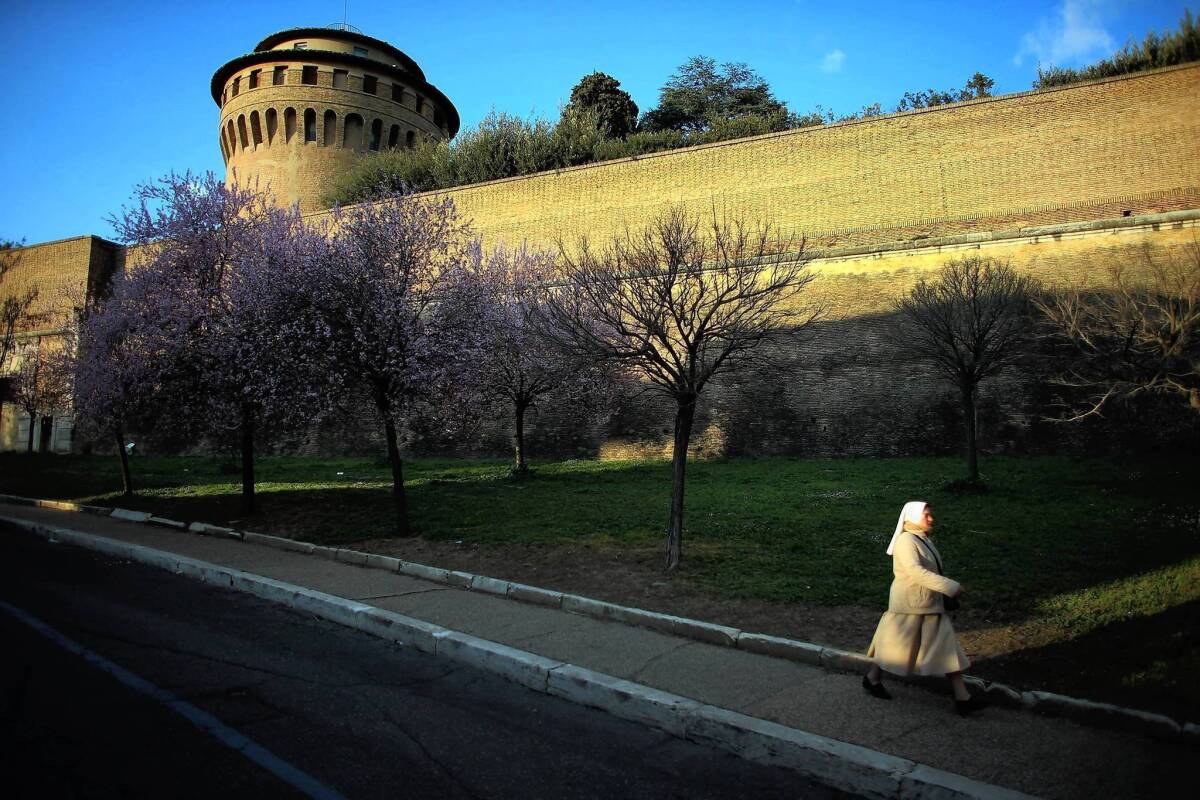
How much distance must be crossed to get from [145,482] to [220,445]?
6818mm

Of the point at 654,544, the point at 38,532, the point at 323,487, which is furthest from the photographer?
the point at 323,487

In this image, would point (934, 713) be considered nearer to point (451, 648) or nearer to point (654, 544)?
point (451, 648)

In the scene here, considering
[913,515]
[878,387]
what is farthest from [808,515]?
[878,387]

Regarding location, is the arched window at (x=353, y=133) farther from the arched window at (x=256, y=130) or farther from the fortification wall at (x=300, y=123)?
the arched window at (x=256, y=130)

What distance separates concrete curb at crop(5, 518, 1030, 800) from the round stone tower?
30849 mm

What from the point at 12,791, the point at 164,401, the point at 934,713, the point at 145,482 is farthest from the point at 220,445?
the point at 934,713

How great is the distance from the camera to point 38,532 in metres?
12.3

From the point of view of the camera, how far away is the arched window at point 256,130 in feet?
112

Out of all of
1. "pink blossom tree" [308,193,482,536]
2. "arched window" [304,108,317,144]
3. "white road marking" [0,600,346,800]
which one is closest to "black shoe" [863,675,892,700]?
"white road marking" [0,600,346,800]

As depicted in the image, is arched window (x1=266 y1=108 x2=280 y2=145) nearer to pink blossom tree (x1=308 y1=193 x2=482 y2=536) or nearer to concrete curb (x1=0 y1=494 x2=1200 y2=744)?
pink blossom tree (x1=308 y1=193 x2=482 y2=536)

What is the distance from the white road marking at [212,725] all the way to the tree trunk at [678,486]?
5.20 meters

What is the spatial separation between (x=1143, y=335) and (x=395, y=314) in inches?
449

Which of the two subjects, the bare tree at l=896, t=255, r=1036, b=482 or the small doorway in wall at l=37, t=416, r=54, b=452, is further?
the small doorway in wall at l=37, t=416, r=54, b=452

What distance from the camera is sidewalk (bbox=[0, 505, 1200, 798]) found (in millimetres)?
3920
